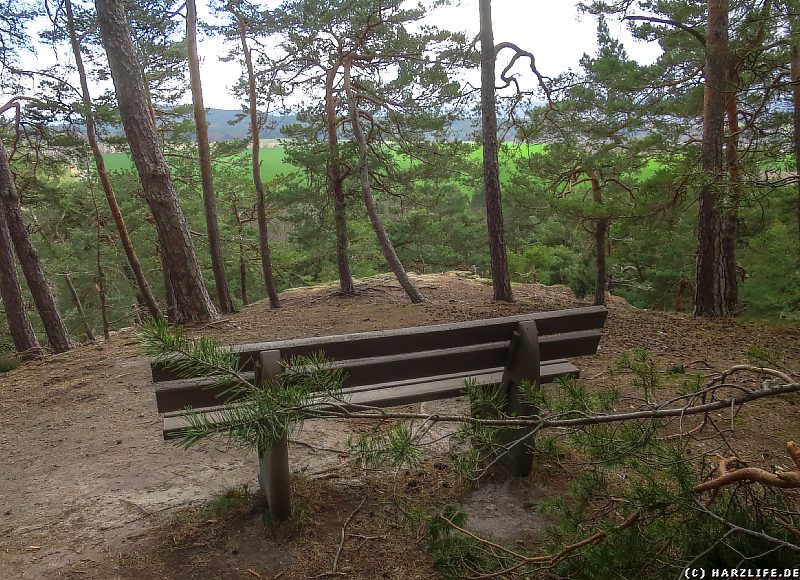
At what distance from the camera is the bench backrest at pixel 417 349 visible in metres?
2.69

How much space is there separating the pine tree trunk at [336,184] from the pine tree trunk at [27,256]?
6520 mm

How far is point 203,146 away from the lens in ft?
41.7

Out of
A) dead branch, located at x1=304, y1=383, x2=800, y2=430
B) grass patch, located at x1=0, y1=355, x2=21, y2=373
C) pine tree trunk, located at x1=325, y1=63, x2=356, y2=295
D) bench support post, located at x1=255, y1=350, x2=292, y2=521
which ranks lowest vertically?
grass patch, located at x1=0, y1=355, x2=21, y2=373

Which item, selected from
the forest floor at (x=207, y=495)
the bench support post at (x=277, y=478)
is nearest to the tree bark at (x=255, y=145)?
the forest floor at (x=207, y=495)

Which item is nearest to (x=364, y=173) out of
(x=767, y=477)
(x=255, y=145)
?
(x=255, y=145)

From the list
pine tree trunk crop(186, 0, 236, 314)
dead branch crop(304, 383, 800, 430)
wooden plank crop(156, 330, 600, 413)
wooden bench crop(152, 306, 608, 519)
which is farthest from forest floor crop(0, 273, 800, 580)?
pine tree trunk crop(186, 0, 236, 314)

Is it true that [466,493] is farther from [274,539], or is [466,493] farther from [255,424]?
[255,424]

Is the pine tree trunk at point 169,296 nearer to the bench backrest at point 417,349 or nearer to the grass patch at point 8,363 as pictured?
the grass patch at point 8,363

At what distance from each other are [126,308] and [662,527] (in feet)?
93.5

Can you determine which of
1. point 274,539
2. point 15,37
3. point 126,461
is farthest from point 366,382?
point 15,37

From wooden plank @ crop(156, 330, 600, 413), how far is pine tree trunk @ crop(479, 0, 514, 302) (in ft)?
22.5

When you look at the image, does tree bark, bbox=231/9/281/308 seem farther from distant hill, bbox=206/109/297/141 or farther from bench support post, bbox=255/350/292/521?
bench support post, bbox=255/350/292/521

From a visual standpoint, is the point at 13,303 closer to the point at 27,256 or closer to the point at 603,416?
the point at 27,256

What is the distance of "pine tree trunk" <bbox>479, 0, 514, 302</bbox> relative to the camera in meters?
9.46
